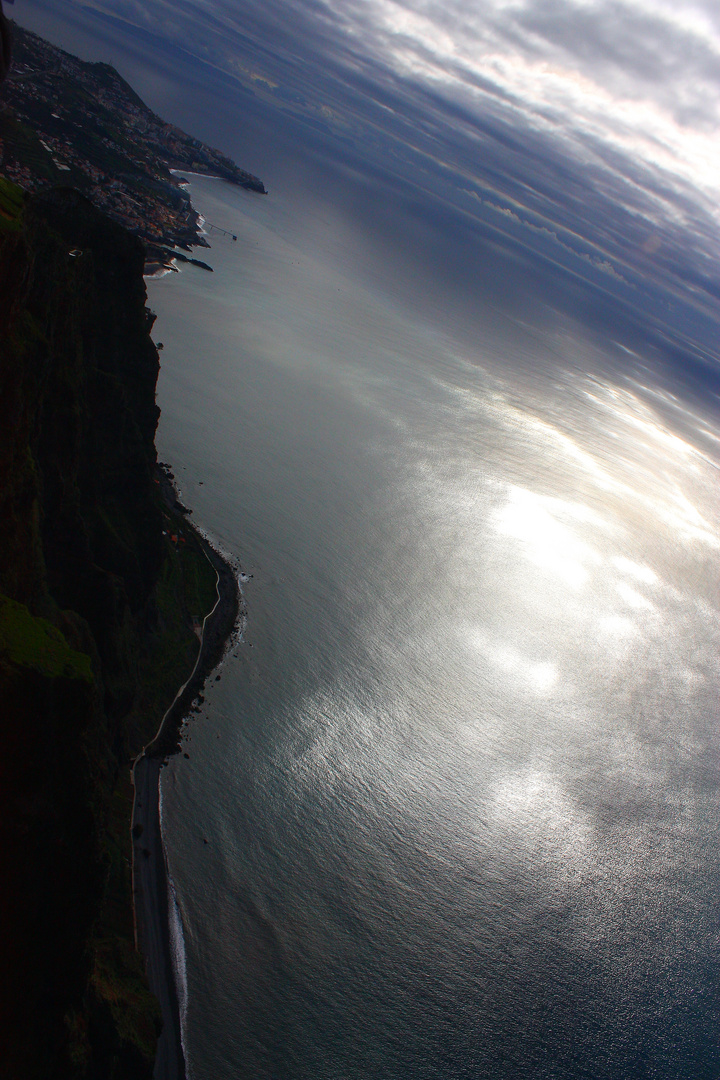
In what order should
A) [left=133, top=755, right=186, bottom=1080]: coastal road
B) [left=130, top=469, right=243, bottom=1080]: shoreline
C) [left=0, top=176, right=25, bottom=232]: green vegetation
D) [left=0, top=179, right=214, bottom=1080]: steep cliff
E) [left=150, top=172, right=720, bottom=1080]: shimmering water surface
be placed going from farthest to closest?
[left=150, top=172, right=720, bottom=1080]: shimmering water surface < [left=130, top=469, right=243, bottom=1080]: shoreline < [left=133, top=755, right=186, bottom=1080]: coastal road < [left=0, top=176, right=25, bottom=232]: green vegetation < [left=0, top=179, right=214, bottom=1080]: steep cliff

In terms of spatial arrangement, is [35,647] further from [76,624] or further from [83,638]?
[83,638]

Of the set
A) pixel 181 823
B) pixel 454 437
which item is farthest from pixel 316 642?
pixel 454 437

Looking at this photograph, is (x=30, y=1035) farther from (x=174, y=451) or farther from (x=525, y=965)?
(x=174, y=451)

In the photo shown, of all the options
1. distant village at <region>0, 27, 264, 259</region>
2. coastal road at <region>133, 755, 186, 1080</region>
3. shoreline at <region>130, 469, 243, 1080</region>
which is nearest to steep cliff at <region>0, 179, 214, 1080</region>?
shoreline at <region>130, 469, 243, 1080</region>

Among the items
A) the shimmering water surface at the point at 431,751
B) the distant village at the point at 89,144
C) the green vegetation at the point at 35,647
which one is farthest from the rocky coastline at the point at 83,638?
the distant village at the point at 89,144

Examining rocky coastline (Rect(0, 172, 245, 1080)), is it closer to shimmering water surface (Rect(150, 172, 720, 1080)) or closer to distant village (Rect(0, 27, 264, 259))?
shimmering water surface (Rect(150, 172, 720, 1080))

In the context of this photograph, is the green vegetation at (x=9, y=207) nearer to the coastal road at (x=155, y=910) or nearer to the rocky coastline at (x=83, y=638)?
the rocky coastline at (x=83, y=638)
